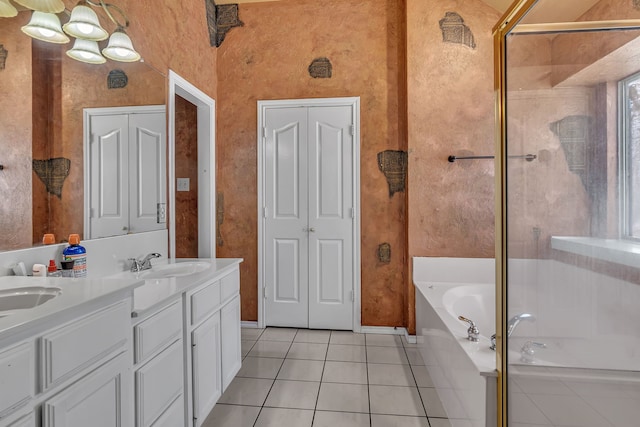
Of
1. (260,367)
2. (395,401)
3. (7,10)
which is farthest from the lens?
(260,367)

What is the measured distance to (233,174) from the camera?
321 cm

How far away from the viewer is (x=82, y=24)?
1.51 meters

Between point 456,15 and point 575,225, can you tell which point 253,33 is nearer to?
point 456,15

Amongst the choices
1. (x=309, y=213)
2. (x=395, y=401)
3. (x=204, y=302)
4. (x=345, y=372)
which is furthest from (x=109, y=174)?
(x=395, y=401)

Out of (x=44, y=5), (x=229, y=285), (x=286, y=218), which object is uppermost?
(x=44, y=5)

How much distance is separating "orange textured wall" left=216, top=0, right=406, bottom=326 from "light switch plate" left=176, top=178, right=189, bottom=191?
11.7 inches

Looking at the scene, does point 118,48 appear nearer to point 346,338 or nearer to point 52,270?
point 52,270

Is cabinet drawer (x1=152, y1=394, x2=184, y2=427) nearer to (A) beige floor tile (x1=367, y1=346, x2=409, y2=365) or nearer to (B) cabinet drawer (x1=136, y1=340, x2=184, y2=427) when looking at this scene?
(B) cabinet drawer (x1=136, y1=340, x2=184, y2=427)

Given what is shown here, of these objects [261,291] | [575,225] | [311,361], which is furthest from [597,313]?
[261,291]

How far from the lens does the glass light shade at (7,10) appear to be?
1.24 metres

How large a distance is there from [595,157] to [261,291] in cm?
272

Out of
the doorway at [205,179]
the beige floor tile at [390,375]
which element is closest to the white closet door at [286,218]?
the doorway at [205,179]

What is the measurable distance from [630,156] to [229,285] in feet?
6.32

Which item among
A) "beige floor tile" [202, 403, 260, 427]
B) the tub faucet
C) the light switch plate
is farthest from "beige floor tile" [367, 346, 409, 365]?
the light switch plate
